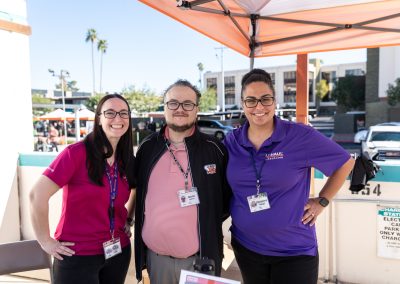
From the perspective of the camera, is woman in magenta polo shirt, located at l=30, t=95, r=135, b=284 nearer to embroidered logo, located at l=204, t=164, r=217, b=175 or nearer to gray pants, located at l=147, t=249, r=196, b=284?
gray pants, located at l=147, t=249, r=196, b=284

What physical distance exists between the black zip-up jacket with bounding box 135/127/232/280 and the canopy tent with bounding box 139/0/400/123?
1.07 m

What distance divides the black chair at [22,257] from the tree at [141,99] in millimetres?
40041

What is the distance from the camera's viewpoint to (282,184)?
198 cm

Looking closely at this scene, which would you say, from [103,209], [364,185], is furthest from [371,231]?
[103,209]

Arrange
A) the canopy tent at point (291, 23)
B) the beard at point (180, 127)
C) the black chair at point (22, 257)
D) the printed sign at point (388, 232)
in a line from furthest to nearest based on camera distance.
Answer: the printed sign at point (388, 232) < the canopy tent at point (291, 23) < the black chair at point (22, 257) < the beard at point (180, 127)

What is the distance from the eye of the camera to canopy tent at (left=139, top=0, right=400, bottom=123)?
10.1 feet

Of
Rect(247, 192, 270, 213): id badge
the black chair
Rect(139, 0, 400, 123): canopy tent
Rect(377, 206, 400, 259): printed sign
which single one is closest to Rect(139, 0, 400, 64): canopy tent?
Rect(139, 0, 400, 123): canopy tent

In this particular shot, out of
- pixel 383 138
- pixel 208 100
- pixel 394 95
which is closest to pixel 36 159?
pixel 383 138

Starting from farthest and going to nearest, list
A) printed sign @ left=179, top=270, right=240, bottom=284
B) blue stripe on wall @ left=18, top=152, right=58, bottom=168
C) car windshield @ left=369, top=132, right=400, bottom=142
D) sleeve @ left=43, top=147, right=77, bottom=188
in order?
car windshield @ left=369, top=132, right=400, bottom=142 < blue stripe on wall @ left=18, top=152, right=58, bottom=168 < sleeve @ left=43, top=147, right=77, bottom=188 < printed sign @ left=179, top=270, right=240, bottom=284

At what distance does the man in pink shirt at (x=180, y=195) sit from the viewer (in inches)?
82.1

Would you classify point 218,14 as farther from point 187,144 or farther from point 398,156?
point 398,156

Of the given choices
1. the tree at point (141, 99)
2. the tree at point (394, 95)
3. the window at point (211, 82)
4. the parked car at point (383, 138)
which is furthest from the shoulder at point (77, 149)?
the window at point (211, 82)

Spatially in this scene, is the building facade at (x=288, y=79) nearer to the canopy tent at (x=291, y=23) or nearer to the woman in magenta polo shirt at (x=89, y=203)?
the canopy tent at (x=291, y=23)

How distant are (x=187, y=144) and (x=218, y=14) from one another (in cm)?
152
